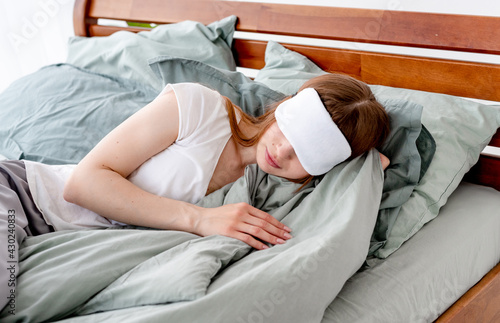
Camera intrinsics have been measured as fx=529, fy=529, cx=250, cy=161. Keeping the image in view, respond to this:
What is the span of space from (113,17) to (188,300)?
1.67 metres

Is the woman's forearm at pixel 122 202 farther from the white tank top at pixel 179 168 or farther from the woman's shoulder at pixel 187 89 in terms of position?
the woman's shoulder at pixel 187 89

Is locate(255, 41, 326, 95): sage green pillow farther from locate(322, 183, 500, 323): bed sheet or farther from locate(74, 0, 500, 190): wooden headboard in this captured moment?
locate(322, 183, 500, 323): bed sheet

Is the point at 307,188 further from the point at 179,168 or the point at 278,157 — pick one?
the point at 179,168

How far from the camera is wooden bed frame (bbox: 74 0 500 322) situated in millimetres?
1438

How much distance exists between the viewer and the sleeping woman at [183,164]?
3.82 ft

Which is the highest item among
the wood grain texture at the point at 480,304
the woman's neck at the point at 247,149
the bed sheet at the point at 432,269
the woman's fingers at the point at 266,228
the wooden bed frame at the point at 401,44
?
the wooden bed frame at the point at 401,44

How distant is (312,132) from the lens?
1180mm

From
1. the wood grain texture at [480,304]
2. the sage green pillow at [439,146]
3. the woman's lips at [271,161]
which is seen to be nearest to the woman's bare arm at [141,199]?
the woman's lips at [271,161]

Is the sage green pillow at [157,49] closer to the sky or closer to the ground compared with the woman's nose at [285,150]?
closer to the sky

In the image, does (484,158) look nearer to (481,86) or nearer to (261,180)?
(481,86)

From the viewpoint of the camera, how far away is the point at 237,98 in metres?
1.53

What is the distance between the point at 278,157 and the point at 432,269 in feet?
1.39

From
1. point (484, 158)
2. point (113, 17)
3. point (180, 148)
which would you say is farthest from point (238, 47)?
point (484, 158)

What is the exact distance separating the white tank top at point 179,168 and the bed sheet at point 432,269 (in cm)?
44
